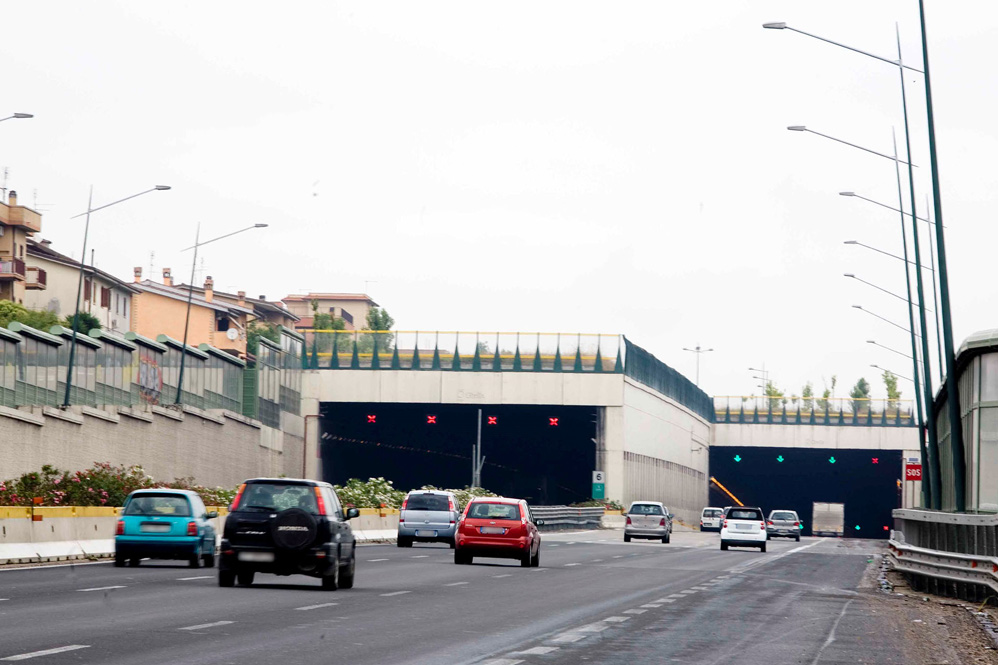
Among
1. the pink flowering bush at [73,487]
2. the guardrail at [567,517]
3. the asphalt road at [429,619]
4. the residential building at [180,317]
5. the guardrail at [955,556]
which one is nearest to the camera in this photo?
the asphalt road at [429,619]

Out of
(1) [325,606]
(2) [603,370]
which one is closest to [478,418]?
(2) [603,370]

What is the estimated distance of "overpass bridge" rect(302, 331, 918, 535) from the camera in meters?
89.5

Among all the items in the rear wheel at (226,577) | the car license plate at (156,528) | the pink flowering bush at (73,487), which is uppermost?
the pink flowering bush at (73,487)

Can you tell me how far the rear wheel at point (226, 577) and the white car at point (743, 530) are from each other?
35170mm

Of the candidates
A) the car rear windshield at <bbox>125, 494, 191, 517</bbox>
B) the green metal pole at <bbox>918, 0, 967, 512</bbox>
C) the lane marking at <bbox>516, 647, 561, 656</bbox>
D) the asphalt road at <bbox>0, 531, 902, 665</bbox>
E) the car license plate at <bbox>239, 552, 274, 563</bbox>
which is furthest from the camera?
the car rear windshield at <bbox>125, 494, 191, 517</bbox>

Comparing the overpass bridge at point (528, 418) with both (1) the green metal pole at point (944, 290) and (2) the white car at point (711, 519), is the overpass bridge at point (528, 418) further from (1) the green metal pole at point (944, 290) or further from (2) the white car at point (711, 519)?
(1) the green metal pole at point (944, 290)

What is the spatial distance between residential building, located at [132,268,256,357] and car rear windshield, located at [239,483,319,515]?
325 ft

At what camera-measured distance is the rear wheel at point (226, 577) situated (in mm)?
23703

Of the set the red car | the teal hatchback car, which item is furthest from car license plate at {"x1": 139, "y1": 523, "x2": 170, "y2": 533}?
the red car

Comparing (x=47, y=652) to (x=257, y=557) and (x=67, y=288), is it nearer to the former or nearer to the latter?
(x=257, y=557)

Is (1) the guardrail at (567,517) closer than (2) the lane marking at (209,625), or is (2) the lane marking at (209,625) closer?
(2) the lane marking at (209,625)

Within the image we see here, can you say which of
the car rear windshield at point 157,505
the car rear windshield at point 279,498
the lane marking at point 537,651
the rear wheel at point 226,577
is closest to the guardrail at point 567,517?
the car rear windshield at point 157,505

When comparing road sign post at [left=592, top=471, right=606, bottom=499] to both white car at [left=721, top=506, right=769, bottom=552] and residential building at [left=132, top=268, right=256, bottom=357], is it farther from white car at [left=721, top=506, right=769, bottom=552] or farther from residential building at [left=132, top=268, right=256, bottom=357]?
residential building at [left=132, top=268, right=256, bottom=357]

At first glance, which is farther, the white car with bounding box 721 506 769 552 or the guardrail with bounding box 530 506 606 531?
the guardrail with bounding box 530 506 606 531
